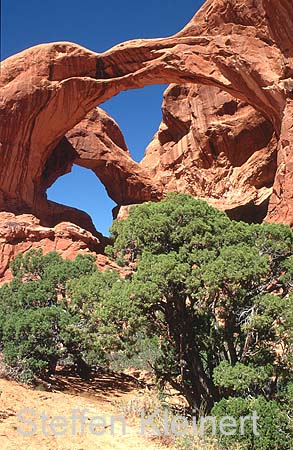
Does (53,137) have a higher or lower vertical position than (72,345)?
higher

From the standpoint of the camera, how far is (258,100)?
17156 mm

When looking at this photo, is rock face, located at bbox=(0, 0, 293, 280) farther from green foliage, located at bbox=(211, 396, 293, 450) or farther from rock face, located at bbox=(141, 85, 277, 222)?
green foliage, located at bbox=(211, 396, 293, 450)

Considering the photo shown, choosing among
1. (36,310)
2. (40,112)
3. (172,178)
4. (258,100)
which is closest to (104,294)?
(36,310)

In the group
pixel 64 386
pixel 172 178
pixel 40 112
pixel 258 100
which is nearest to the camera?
pixel 64 386

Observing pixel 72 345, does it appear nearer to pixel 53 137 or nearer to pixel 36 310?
pixel 36 310

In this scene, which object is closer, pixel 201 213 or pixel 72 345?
pixel 201 213

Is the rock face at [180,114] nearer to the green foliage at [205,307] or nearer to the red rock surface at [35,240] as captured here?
the red rock surface at [35,240]

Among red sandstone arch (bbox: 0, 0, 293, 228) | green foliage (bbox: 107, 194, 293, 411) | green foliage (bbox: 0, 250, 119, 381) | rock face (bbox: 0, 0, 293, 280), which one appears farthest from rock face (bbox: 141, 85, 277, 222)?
green foliage (bbox: 107, 194, 293, 411)

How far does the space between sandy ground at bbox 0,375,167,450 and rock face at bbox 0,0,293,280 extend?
968 centimetres

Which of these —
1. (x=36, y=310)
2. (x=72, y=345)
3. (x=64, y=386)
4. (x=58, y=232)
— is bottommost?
(x=64, y=386)

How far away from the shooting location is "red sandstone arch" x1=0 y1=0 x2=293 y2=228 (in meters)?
15.6

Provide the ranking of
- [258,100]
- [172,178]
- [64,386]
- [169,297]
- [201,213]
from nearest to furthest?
[169,297]
[201,213]
[64,386]
[258,100]
[172,178]

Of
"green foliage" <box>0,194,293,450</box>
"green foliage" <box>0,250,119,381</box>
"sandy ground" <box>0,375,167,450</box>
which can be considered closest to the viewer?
"sandy ground" <box>0,375,167,450</box>

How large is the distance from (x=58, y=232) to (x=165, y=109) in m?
14.1
